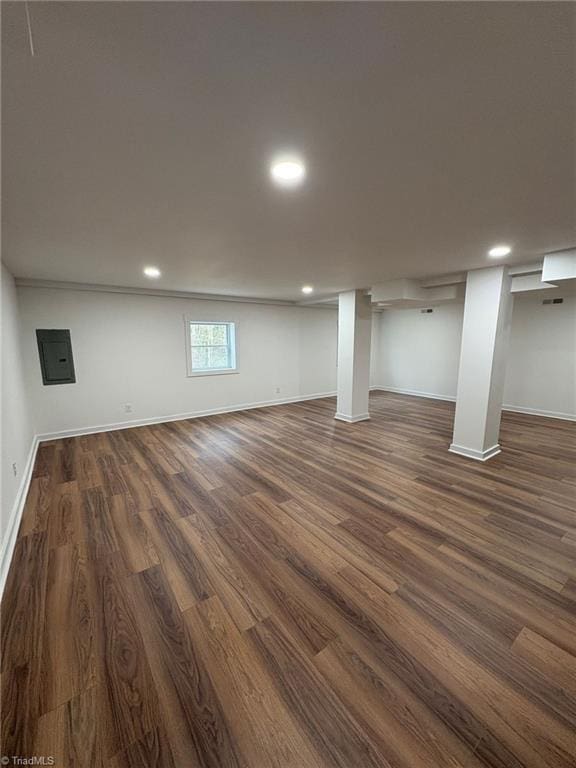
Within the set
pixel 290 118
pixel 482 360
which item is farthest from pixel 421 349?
pixel 290 118

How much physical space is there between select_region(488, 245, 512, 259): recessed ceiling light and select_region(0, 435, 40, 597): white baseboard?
4.48m

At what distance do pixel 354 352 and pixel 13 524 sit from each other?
4.74m

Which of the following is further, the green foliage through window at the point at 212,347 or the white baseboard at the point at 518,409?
the green foliage through window at the point at 212,347

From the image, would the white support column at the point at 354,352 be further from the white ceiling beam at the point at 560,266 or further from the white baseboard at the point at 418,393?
the white baseboard at the point at 418,393

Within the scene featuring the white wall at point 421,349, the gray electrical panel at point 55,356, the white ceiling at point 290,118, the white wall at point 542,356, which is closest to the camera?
the white ceiling at point 290,118

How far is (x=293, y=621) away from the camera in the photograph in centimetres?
158

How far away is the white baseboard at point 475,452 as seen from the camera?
12.3 ft

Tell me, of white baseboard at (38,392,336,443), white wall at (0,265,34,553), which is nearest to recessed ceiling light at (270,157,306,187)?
white wall at (0,265,34,553)

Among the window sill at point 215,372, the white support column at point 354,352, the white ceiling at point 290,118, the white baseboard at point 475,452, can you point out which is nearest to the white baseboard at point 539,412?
the white baseboard at point 475,452

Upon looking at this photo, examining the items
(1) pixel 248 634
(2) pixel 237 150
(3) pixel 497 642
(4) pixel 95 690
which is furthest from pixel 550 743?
(2) pixel 237 150

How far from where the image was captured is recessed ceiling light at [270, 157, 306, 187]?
1.37m

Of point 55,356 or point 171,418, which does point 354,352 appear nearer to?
point 171,418

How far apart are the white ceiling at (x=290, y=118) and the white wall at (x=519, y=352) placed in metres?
3.68

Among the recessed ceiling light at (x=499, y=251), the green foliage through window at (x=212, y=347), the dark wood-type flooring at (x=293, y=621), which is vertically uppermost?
the recessed ceiling light at (x=499, y=251)
